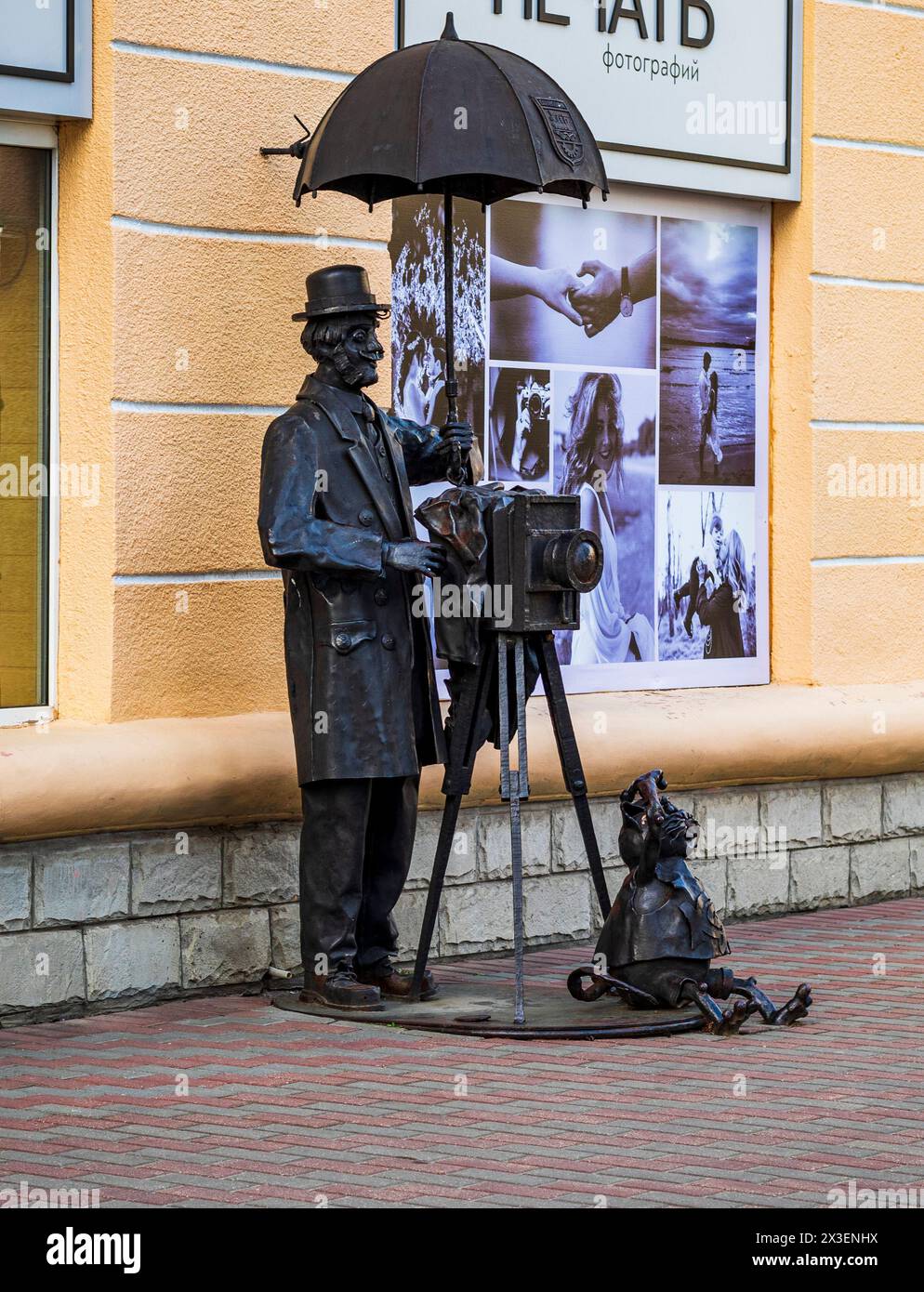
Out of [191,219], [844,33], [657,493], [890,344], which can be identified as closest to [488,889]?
[657,493]

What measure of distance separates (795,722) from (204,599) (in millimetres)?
2897

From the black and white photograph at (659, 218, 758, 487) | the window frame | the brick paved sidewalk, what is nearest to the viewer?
the brick paved sidewalk

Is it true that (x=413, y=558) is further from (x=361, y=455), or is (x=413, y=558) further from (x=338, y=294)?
(x=338, y=294)

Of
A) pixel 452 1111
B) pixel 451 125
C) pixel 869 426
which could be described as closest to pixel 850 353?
pixel 869 426

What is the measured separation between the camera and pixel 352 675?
23.4 ft

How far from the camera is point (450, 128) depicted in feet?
22.7

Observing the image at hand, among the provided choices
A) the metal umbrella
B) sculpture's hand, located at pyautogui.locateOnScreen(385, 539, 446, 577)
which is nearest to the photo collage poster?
the metal umbrella

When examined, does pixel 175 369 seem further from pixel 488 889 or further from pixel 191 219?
pixel 488 889

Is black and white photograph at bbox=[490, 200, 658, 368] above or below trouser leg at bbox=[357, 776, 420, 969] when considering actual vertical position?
above

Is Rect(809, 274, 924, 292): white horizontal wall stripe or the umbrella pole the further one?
Rect(809, 274, 924, 292): white horizontal wall stripe

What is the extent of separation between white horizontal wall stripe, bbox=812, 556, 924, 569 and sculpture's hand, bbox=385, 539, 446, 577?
3.16m

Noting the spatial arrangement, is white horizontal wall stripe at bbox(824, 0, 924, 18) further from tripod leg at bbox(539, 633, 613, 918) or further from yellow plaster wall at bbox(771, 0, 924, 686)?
tripod leg at bbox(539, 633, 613, 918)

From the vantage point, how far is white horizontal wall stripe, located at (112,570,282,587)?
7.47 metres

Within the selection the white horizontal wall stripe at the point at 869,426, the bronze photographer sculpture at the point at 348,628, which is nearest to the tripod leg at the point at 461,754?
the bronze photographer sculpture at the point at 348,628
